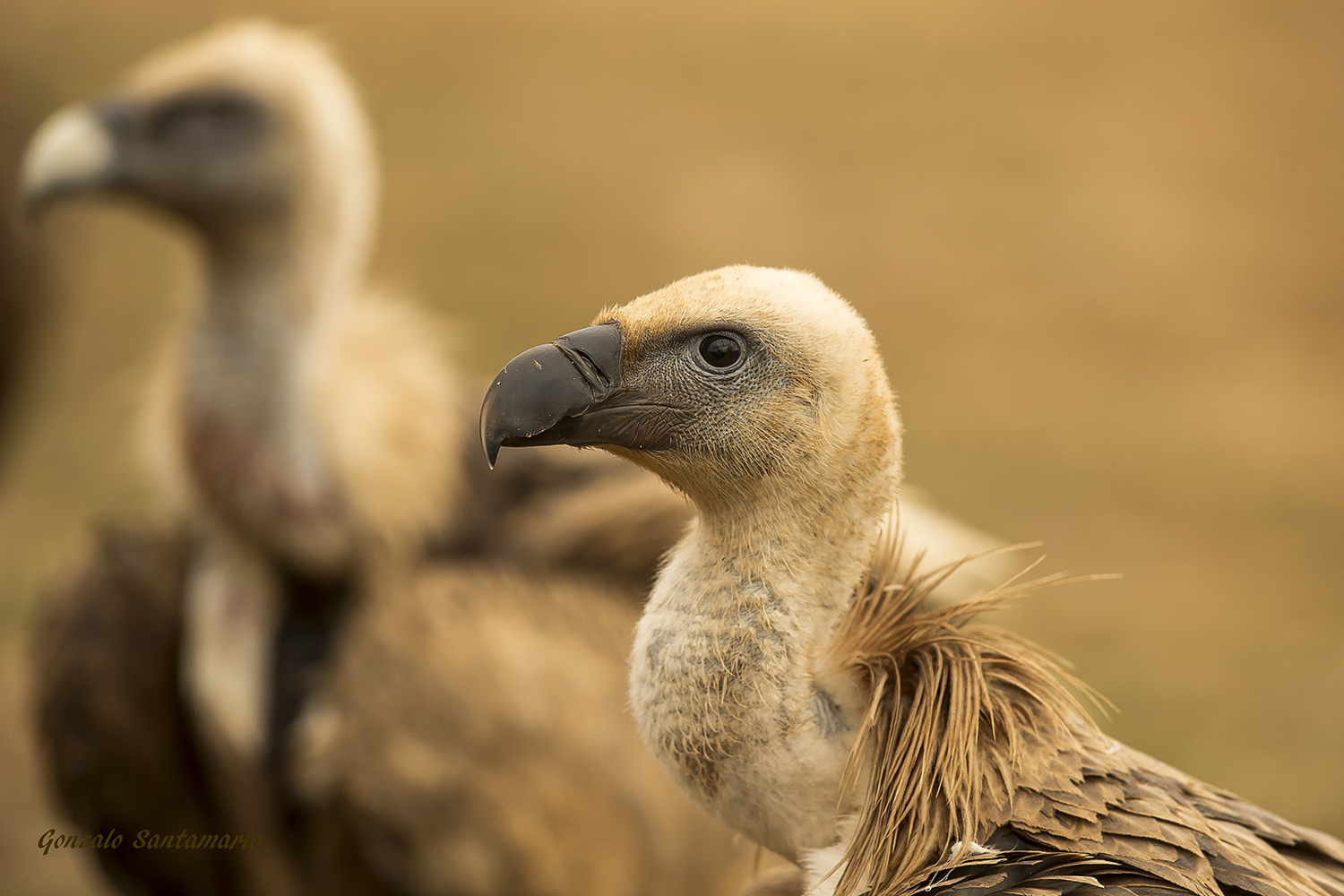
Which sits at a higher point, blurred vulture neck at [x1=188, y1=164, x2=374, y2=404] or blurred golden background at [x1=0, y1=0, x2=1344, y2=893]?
blurred golden background at [x1=0, y1=0, x2=1344, y2=893]

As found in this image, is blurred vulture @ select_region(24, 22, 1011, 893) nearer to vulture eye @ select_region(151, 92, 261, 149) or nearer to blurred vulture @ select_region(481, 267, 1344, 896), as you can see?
vulture eye @ select_region(151, 92, 261, 149)

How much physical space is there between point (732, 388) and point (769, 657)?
14.2 inches

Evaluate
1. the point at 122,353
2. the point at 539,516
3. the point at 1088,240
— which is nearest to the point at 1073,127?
the point at 1088,240

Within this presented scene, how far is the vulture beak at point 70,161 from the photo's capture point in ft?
12.3

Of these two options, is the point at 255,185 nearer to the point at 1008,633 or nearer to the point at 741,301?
the point at 741,301

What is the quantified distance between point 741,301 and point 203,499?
2.41 metres

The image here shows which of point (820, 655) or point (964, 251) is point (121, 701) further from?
point (964, 251)

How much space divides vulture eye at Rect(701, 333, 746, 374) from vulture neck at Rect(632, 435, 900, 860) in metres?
0.17

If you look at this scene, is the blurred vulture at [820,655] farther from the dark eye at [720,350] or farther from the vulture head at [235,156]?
the vulture head at [235,156]

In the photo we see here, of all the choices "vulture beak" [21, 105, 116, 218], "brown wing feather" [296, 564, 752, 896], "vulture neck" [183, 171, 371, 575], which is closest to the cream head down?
"brown wing feather" [296, 564, 752, 896]

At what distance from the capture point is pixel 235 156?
12.4 ft

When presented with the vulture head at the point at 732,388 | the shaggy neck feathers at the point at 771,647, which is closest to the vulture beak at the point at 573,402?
the vulture head at the point at 732,388

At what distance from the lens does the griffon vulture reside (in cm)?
336
